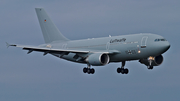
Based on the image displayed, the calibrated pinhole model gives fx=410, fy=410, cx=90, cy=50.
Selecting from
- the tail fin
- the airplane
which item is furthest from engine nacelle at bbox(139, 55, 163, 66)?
the tail fin

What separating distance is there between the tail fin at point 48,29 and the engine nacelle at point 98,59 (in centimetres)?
1439

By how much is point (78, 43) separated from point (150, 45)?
15.4 metres

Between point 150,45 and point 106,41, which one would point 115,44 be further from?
point 150,45

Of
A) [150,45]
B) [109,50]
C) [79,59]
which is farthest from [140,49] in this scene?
[79,59]

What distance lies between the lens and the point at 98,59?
58375 millimetres

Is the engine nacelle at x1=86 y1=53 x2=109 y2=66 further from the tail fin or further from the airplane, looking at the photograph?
the tail fin

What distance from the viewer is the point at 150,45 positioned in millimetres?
56781

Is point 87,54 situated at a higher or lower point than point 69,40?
lower

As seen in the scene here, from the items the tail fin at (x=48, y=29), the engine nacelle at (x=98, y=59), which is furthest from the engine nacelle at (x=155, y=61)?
the tail fin at (x=48, y=29)

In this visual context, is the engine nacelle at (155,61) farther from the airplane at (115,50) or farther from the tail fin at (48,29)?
the tail fin at (48,29)

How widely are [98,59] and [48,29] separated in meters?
19.3

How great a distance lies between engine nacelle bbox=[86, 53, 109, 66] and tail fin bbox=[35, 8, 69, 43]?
14.4m

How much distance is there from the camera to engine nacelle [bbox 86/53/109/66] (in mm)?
58438

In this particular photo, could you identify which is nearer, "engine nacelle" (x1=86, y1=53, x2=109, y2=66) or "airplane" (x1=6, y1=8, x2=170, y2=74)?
"airplane" (x1=6, y1=8, x2=170, y2=74)
